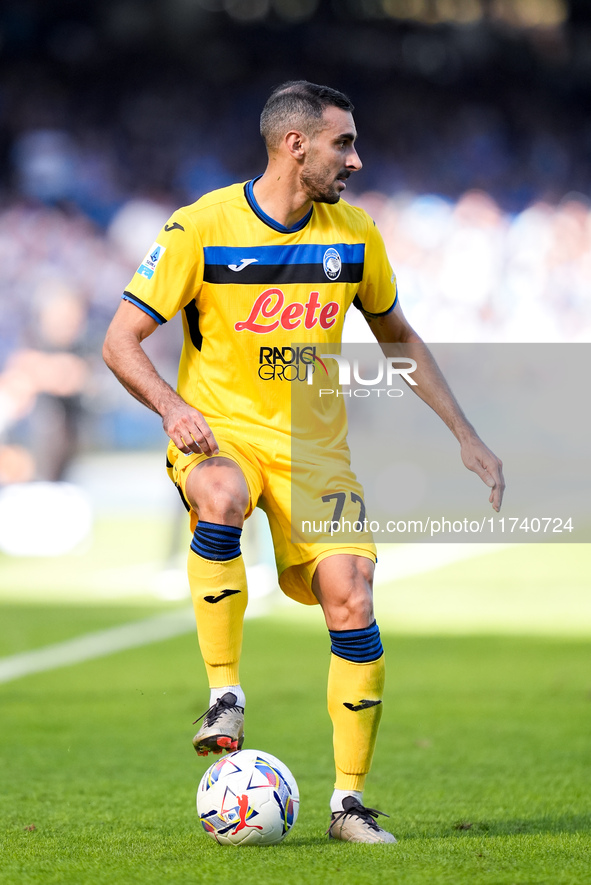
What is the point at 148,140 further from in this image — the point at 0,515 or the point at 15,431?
the point at 0,515

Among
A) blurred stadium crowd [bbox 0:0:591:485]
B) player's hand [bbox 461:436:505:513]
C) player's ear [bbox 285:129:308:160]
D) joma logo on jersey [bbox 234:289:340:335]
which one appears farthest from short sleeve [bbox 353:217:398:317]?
blurred stadium crowd [bbox 0:0:591:485]

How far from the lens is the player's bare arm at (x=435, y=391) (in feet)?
13.6

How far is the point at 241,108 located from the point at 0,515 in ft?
23.4

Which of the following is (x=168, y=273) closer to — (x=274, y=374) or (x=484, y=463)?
(x=274, y=374)

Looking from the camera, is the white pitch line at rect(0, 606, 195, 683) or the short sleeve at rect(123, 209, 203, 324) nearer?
the short sleeve at rect(123, 209, 203, 324)

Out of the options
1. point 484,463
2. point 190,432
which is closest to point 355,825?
point 484,463

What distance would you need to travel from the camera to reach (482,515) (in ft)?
55.0

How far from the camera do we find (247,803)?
3.71 metres

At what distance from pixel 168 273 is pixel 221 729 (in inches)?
55.8

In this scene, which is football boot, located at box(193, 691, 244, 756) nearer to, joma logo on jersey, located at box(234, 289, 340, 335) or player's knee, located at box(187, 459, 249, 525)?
player's knee, located at box(187, 459, 249, 525)

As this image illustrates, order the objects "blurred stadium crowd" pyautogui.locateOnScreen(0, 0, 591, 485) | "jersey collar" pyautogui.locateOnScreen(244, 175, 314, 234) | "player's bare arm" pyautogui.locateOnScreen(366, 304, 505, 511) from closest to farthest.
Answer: "jersey collar" pyautogui.locateOnScreen(244, 175, 314, 234), "player's bare arm" pyautogui.locateOnScreen(366, 304, 505, 511), "blurred stadium crowd" pyautogui.locateOnScreen(0, 0, 591, 485)

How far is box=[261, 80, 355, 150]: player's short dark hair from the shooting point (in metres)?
3.94

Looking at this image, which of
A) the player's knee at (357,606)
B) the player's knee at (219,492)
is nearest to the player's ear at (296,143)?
the player's knee at (219,492)

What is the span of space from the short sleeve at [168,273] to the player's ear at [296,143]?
402 millimetres
